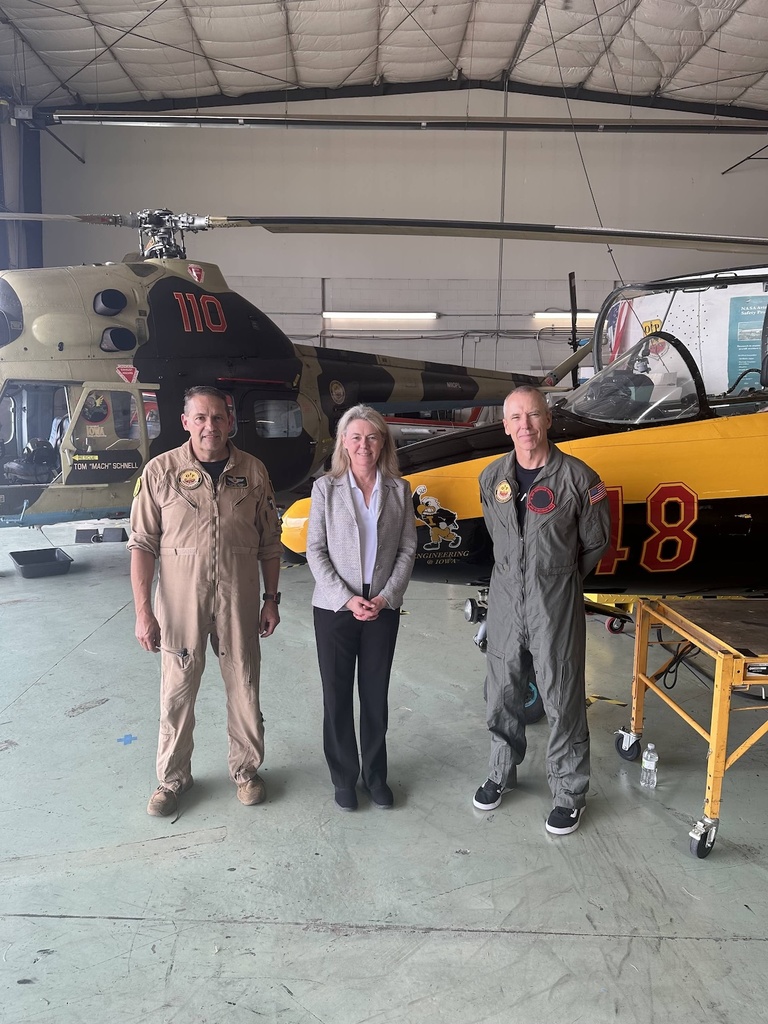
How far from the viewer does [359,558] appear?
8.95 feet

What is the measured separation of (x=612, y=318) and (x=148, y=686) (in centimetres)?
927

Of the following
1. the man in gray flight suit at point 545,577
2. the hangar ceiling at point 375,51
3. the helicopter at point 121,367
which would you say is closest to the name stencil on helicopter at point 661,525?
the man in gray flight suit at point 545,577

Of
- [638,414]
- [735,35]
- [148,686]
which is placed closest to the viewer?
[638,414]

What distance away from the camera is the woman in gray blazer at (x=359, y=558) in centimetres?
273

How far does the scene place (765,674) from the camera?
8.43ft

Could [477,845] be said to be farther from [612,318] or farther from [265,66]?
[265,66]

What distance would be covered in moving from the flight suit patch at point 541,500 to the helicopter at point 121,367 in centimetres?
359

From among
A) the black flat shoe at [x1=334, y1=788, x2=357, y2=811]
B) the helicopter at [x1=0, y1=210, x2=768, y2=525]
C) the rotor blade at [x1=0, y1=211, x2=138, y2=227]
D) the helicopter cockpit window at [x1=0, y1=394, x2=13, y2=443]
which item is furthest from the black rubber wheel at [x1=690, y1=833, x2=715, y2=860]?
the rotor blade at [x1=0, y1=211, x2=138, y2=227]

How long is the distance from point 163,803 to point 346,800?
0.81 m

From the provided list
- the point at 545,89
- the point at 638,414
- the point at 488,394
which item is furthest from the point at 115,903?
the point at 545,89

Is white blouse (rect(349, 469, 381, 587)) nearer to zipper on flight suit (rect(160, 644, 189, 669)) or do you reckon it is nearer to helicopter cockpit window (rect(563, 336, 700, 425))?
zipper on flight suit (rect(160, 644, 189, 669))

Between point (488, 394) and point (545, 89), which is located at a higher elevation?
point (545, 89)

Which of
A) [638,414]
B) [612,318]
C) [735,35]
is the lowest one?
[638,414]

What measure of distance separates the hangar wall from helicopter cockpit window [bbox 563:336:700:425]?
11.6 meters
